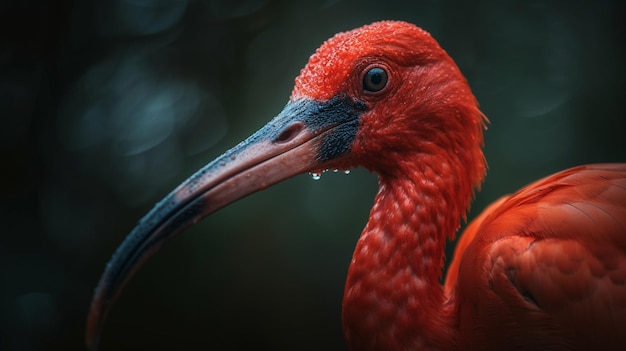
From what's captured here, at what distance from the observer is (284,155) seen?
4.31ft

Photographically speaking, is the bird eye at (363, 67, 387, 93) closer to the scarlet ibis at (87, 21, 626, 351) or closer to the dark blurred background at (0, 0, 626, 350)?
the scarlet ibis at (87, 21, 626, 351)

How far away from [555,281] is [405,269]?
36 cm

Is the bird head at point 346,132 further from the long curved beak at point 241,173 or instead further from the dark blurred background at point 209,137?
the dark blurred background at point 209,137

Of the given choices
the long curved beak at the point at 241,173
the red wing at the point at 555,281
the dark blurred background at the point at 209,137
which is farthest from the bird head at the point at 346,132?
the dark blurred background at the point at 209,137

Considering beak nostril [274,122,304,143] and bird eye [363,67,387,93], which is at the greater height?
bird eye [363,67,387,93]

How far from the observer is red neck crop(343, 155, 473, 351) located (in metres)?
1.31

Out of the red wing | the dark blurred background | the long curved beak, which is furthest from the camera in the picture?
the dark blurred background

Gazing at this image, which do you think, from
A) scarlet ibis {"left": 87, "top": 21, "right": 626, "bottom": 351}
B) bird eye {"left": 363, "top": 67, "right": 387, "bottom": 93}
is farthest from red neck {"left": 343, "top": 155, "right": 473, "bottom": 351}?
bird eye {"left": 363, "top": 67, "right": 387, "bottom": 93}

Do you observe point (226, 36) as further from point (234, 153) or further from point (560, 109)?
point (560, 109)

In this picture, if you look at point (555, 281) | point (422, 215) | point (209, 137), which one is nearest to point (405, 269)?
point (422, 215)

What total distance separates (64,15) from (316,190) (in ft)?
5.46

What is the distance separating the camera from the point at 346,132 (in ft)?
4.50

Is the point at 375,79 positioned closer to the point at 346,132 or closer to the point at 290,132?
the point at 346,132

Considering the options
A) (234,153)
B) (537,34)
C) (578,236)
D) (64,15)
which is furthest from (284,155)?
(537,34)
